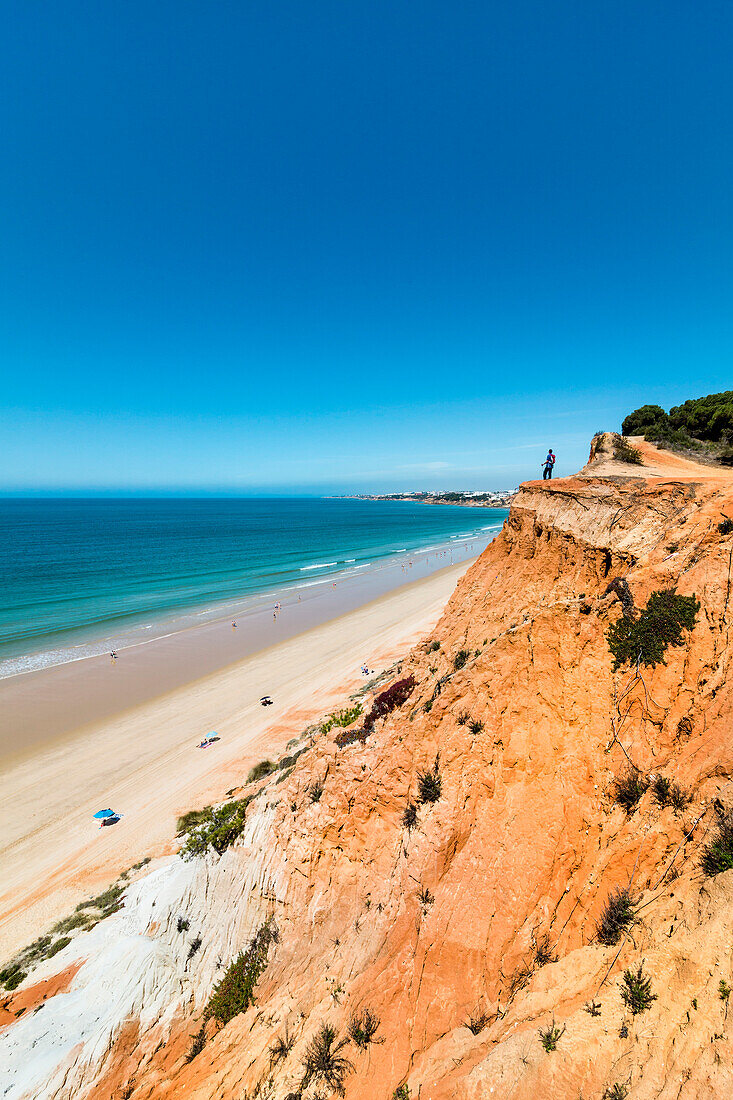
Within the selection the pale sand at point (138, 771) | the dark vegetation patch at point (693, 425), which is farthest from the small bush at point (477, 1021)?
the dark vegetation patch at point (693, 425)

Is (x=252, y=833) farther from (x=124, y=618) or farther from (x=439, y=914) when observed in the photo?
(x=124, y=618)

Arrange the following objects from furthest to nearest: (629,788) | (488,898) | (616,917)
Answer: (488,898), (629,788), (616,917)

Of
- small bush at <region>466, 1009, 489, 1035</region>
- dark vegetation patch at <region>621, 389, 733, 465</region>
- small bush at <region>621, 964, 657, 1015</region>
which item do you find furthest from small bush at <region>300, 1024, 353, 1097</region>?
dark vegetation patch at <region>621, 389, 733, 465</region>

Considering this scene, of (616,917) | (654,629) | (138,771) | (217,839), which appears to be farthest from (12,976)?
(654,629)

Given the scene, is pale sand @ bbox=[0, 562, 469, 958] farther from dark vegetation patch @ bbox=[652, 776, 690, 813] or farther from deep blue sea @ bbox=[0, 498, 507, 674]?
dark vegetation patch @ bbox=[652, 776, 690, 813]

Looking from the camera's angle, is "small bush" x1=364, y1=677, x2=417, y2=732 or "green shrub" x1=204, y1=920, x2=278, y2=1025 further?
"small bush" x1=364, y1=677, x2=417, y2=732

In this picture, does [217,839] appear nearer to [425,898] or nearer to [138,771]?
[425,898]

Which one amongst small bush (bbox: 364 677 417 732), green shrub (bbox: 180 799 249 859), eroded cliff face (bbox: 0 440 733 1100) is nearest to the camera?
eroded cliff face (bbox: 0 440 733 1100)
